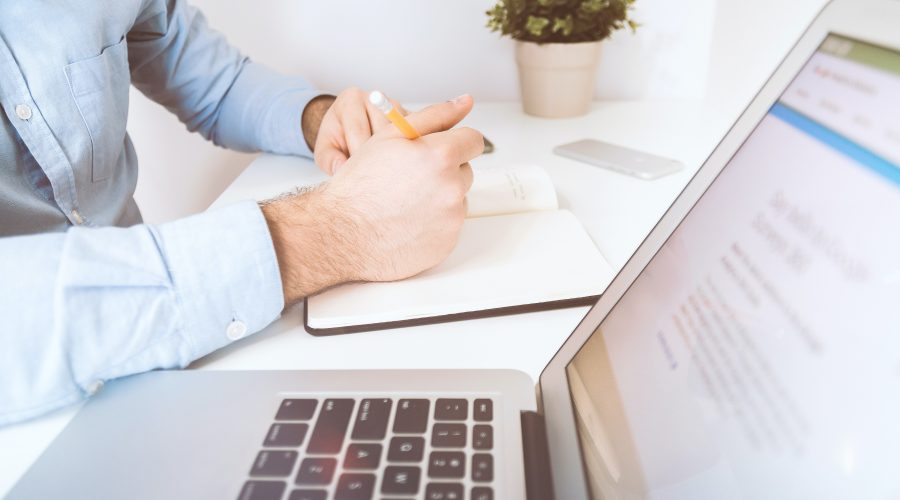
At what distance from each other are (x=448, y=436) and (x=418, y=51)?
3.18 feet

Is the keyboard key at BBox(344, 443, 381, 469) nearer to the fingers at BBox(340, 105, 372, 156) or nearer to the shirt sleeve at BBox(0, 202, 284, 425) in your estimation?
the shirt sleeve at BBox(0, 202, 284, 425)

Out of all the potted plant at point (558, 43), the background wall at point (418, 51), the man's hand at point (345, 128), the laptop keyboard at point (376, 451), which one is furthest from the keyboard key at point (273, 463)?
the background wall at point (418, 51)

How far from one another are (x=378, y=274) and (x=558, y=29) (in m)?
0.62

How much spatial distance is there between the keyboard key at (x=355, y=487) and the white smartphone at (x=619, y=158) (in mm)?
571

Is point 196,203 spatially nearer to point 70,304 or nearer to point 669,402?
point 70,304

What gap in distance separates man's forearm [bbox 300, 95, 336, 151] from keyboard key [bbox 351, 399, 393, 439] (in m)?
0.55

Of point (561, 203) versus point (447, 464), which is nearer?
point (447, 464)

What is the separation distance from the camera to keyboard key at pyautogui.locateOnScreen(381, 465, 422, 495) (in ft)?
1.00

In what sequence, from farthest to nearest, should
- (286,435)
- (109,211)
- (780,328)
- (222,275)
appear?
(109,211) < (222,275) < (286,435) < (780,328)

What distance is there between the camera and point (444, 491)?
304 millimetres

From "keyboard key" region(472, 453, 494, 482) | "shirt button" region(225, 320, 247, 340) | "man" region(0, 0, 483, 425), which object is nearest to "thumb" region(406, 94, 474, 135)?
"man" region(0, 0, 483, 425)

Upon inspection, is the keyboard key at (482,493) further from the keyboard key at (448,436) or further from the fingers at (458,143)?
the fingers at (458,143)

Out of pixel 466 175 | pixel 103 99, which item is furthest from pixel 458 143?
pixel 103 99

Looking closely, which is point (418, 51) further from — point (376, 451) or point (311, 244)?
point (376, 451)
